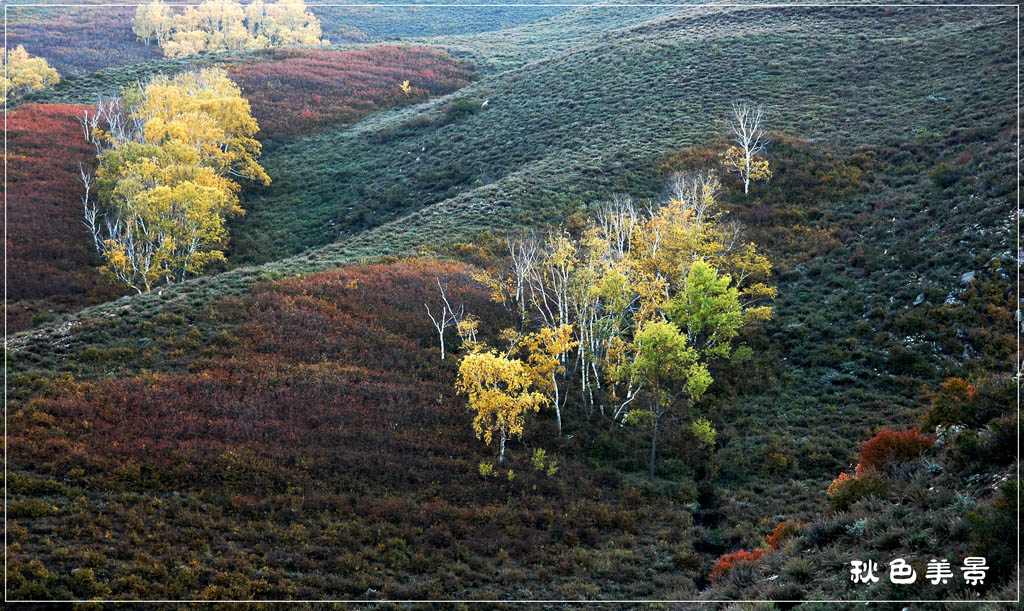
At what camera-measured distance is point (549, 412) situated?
1088 inches

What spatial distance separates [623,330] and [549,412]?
5.43 m

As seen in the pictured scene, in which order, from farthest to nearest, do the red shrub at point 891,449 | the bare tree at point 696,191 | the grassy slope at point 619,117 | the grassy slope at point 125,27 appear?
the grassy slope at point 125,27 < the grassy slope at point 619,117 < the bare tree at point 696,191 < the red shrub at point 891,449

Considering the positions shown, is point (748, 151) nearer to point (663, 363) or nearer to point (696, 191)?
point (696, 191)

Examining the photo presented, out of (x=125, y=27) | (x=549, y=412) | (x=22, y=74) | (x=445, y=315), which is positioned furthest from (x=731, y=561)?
(x=125, y=27)

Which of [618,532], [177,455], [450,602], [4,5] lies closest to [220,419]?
[177,455]

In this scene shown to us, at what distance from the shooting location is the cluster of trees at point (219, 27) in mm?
106938

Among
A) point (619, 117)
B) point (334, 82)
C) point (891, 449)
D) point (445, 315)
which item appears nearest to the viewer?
point (891, 449)

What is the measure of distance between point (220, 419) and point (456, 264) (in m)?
17.6

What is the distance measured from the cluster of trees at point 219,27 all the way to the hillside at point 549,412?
75472 millimetres

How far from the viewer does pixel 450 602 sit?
56.9 feet

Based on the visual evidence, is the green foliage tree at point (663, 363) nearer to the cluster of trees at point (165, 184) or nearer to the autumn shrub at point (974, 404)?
the autumn shrub at point (974, 404)

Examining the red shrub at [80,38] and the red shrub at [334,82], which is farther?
the red shrub at [80,38]

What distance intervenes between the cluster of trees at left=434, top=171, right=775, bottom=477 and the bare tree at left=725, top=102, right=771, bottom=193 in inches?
396

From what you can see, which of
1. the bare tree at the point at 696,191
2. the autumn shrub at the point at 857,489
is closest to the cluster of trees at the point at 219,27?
the bare tree at the point at 696,191
